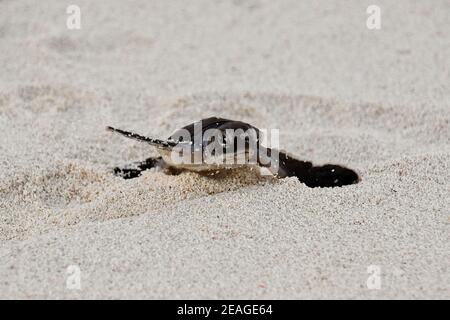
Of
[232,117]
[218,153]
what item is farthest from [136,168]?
[232,117]

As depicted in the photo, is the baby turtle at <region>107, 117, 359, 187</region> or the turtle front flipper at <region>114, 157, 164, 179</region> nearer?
the baby turtle at <region>107, 117, 359, 187</region>

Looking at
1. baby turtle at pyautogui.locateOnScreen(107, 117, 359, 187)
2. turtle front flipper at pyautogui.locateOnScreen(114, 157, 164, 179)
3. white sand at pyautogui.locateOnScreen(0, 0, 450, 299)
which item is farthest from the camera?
turtle front flipper at pyautogui.locateOnScreen(114, 157, 164, 179)

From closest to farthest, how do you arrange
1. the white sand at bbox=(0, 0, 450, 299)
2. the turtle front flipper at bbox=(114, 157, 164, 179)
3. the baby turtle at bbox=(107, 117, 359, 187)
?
the white sand at bbox=(0, 0, 450, 299) < the baby turtle at bbox=(107, 117, 359, 187) < the turtle front flipper at bbox=(114, 157, 164, 179)

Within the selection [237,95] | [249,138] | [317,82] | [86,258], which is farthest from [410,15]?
[86,258]

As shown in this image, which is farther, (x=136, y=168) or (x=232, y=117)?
(x=232, y=117)

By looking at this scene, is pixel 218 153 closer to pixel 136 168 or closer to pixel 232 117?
pixel 136 168

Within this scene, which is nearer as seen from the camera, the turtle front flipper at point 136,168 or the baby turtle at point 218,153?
the baby turtle at point 218,153

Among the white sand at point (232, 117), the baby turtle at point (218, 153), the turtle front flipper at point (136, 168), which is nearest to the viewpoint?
the white sand at point (232, 117)

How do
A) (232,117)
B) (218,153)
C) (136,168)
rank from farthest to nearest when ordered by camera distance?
(232,117) < (136,168) < (218,153)
